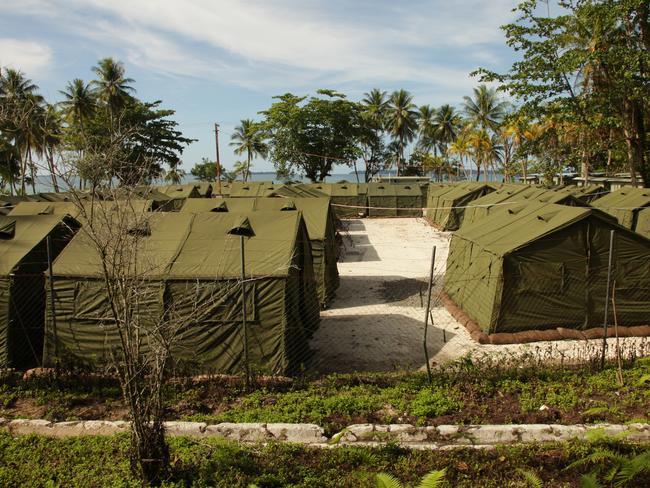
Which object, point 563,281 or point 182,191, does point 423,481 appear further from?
point 182,191

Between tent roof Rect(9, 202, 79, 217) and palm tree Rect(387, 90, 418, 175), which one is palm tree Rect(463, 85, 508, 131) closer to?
palm tree Rect(387, 90, 418, 175)

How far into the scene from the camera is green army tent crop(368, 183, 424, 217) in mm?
40656

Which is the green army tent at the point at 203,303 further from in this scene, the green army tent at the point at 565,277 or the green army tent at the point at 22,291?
the green army tent at the point at 565,277

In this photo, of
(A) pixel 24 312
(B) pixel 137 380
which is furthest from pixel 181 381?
(A) pixel 24 312

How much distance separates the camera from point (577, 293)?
11352mm

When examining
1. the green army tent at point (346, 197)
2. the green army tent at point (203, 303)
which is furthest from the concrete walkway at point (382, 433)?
the green army tent at point (346, 197)

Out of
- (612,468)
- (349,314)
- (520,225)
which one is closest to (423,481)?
(612,468)

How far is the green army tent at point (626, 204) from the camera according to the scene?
61.4 feet

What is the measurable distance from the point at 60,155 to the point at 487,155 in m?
58.0

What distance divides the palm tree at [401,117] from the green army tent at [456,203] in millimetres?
36713

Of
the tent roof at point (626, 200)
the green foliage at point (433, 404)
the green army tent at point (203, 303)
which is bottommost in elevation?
the green foliage at point (433, 404)

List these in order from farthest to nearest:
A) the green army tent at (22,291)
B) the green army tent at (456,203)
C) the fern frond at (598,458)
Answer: the green army tent at (456,203)
the green army tent at (22,291)
the fern frond at (598,458)

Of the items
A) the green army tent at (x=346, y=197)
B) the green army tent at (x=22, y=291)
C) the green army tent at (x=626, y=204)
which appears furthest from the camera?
the green army tent at (x=346, y=197)

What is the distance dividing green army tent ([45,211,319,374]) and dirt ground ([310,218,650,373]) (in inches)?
52.4
